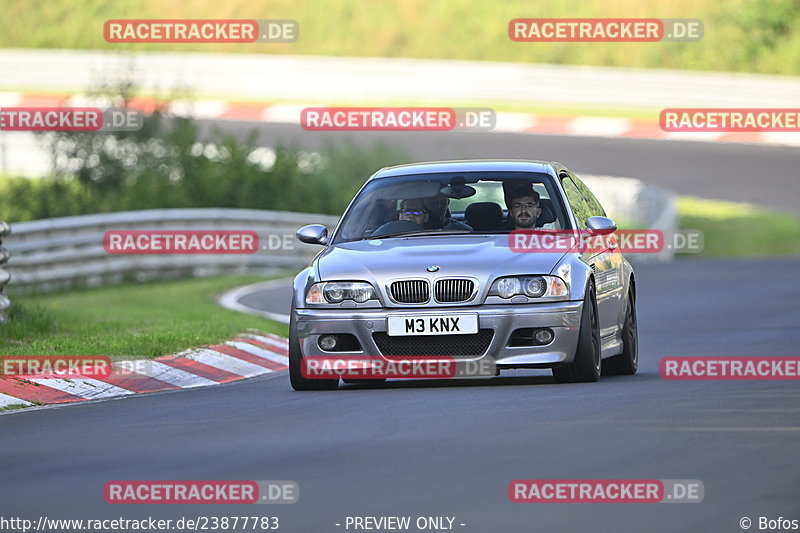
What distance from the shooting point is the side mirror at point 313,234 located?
12.1 meters

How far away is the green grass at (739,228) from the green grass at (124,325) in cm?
1087

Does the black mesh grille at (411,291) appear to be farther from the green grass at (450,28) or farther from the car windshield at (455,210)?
the green grass at (450,28)

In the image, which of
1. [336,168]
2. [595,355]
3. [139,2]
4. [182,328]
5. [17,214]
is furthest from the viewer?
[139,2]

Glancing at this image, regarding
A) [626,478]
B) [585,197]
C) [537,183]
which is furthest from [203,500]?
[585,197]

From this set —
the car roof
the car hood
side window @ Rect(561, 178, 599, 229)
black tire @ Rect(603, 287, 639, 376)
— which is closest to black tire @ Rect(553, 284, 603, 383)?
the car hood

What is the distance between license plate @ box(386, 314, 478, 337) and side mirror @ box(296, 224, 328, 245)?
4.07ft

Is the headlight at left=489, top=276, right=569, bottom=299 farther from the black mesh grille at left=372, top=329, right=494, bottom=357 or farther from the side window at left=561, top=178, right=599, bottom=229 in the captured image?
the side window at left=561, top=178, right=599, bottom=229

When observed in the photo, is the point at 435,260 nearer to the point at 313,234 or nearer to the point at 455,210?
the point at 313,234

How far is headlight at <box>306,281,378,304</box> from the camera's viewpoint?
36.8ft

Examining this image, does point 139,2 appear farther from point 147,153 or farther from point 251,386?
point 251,386

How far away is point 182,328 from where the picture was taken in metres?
15.6

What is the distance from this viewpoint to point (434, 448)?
8.32 metres

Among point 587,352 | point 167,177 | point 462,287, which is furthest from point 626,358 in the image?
point 167,177

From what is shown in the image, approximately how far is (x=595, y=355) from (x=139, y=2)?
44.5 m
